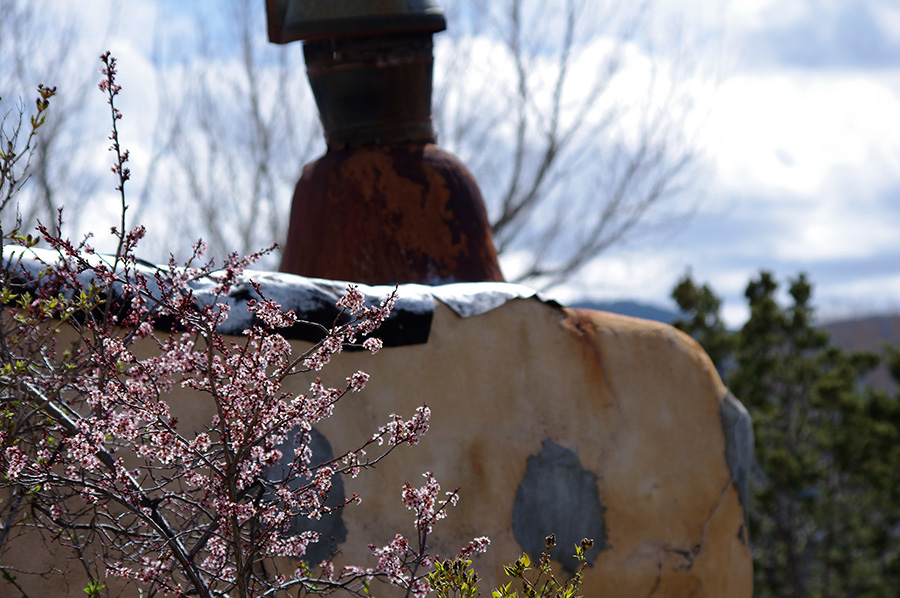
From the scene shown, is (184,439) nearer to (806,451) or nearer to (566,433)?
(566,433)

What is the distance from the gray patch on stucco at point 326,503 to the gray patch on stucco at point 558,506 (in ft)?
2.37

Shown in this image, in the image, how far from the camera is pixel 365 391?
340 cm

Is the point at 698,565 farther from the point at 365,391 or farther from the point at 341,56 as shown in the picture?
the point at 341,56

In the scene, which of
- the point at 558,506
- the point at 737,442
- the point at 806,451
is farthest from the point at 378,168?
the point at 806,451

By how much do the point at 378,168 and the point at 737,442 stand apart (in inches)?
81.8

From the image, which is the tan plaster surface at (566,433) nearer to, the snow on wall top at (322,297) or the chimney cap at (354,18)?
the snow on wall top at (322,297)

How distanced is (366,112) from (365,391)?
1629mm

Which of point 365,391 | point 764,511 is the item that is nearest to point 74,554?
point 365,391

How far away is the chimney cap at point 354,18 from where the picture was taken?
14.1 ft

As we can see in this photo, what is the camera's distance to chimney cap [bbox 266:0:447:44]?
431 cm

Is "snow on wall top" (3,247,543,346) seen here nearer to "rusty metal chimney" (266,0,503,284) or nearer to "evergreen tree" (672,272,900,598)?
"rusty metal chimney" (266,0,503,284)

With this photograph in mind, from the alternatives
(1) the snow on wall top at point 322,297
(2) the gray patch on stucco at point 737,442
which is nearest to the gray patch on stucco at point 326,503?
(1) the snow on wall top at point 322,297

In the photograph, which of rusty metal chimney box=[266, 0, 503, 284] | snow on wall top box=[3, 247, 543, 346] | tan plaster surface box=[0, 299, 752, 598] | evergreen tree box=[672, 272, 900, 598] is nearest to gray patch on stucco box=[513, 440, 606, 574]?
tan plaster surface box=[0, 299, 752, 598]

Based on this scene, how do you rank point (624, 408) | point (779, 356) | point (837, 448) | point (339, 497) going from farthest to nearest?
point (779, 356) < point (837, 448) < point (624, 408) < point (339, 497)
